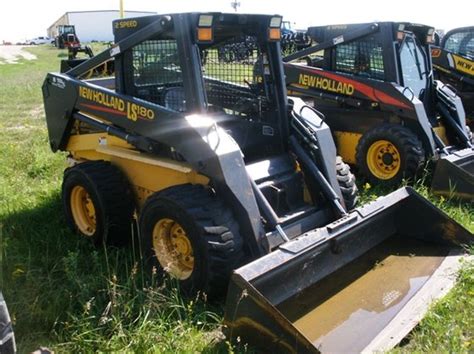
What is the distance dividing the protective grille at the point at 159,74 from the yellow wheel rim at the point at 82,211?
3.45 ft

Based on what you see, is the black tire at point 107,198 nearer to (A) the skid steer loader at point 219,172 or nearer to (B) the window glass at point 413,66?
(A) the skid steer loader at point 219,172

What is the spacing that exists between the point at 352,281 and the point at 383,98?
130 inches

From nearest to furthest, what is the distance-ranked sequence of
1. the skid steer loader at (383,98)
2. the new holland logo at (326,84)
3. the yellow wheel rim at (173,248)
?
the yellow wheel rim at (173,248) < the skid steer loader at (383,98) < the new holland logo at (326,84)

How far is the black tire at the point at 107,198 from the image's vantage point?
427cm

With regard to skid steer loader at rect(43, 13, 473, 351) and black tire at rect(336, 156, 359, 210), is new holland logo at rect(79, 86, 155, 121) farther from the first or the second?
black tire at rect(336, 156, 359, 210)

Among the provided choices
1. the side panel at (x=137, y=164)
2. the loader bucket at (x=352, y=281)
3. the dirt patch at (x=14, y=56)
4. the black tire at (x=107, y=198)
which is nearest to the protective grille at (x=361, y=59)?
the loader bucket at (x=352, y=281)

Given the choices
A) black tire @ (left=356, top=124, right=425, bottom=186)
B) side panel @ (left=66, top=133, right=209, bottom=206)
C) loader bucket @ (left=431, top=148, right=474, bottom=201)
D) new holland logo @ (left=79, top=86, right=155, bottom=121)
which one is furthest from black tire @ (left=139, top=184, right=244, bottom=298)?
black tire @ (left=356, top=124, right=425, bottom=186)

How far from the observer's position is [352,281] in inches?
147

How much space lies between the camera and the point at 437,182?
5602 mm

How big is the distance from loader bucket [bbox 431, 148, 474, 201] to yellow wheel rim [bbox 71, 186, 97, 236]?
3469mm

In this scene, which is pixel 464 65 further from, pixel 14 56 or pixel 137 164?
pixel 14 56

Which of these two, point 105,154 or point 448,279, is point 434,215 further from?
point 105,154

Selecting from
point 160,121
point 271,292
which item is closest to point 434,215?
point 271,292

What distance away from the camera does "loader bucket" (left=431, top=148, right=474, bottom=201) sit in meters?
5.39
